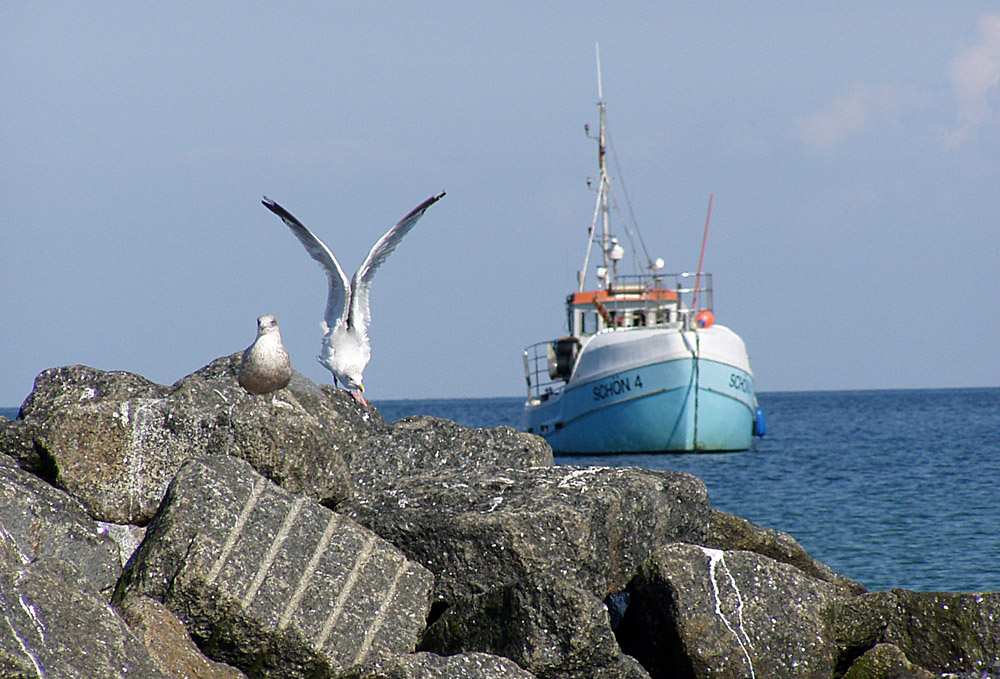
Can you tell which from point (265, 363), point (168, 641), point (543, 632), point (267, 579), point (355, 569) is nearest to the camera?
point (168, 641)

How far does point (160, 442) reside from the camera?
8.06 meters

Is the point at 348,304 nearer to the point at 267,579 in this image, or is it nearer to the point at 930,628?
the point at 267,579

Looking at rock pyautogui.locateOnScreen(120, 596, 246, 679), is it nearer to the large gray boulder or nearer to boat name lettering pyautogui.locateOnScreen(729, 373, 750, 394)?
the large gray boulder

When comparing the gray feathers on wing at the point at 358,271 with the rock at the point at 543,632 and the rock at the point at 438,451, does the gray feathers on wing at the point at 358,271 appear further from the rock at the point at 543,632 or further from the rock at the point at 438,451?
the rock at the point at 543,632

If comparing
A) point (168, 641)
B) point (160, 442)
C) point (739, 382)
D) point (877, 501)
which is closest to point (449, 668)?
point (168, 641)

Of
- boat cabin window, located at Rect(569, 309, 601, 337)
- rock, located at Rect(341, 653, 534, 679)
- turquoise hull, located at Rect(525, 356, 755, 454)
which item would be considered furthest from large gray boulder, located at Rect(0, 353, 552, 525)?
boat cabin window, located at Rect(569, 309, 601, 337)

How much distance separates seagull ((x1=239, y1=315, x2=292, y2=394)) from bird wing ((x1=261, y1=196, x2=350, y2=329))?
1628 millimetres

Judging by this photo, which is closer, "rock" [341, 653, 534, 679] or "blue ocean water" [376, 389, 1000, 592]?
"rock" [341, 653, 534, 679]

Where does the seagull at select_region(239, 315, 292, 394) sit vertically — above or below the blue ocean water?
above

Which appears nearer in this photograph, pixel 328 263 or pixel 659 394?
pixel 328 263

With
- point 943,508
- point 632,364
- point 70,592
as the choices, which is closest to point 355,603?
point 70,592

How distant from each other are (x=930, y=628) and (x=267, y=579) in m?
5.11

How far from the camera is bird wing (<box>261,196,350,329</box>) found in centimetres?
998

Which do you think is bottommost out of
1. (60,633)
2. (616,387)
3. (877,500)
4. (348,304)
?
(877,500)
